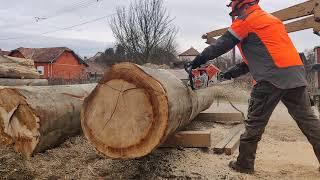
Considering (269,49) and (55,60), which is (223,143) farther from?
(55,60)

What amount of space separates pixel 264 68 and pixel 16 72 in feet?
21.1

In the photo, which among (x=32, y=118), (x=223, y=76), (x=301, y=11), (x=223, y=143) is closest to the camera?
(x=32, y=118)

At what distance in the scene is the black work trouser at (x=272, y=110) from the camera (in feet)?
14.0

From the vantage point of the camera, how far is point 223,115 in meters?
7.77

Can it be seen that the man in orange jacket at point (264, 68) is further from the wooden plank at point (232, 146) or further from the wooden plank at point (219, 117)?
the wooden plank at point (219, 117)

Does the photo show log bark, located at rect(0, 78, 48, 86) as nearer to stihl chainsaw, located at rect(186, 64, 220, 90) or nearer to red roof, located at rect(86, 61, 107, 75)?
stihl chainsaw, located at rect(186, 64, 220, 90)

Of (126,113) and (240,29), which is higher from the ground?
(240,29)

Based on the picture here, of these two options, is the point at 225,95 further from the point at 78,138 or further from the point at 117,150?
the point at 117,150

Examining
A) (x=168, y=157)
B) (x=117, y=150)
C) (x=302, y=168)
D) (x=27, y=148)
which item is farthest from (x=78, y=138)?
(x=302, y=168)

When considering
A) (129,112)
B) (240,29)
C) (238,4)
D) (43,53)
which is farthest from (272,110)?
(43,53)

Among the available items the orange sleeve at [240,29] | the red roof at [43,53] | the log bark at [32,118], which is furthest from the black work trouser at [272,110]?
the red roof at [43,53]

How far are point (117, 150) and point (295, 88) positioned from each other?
186 cm

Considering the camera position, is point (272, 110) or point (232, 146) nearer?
point (272, 110)

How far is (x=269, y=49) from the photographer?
4.18 metres
